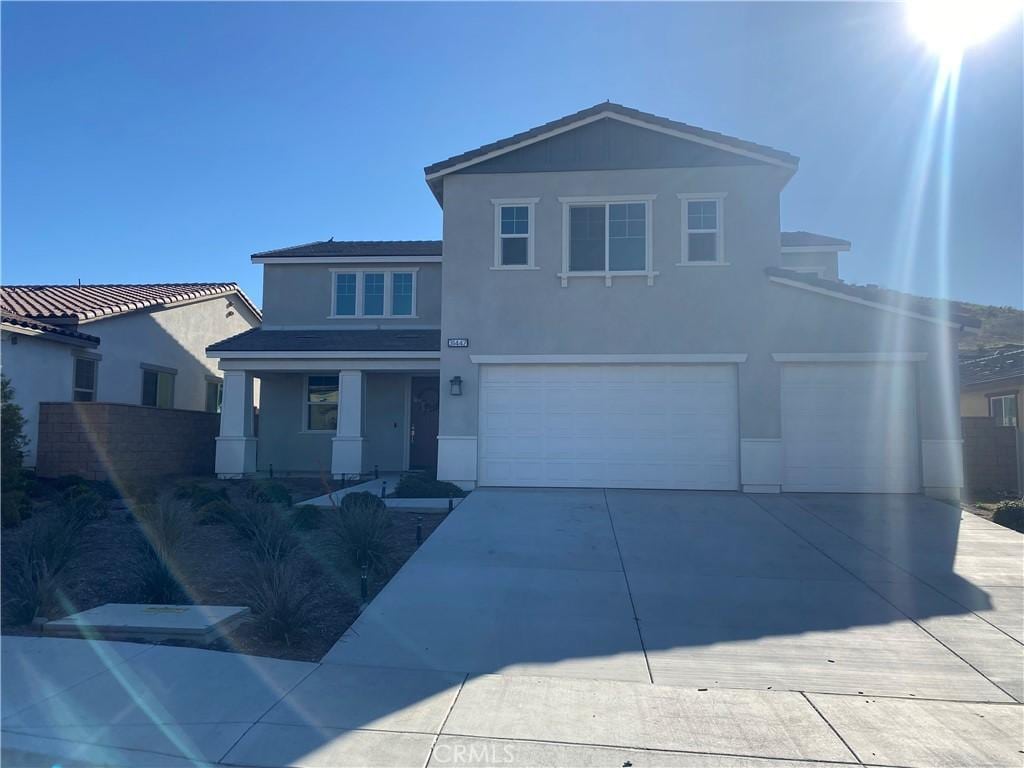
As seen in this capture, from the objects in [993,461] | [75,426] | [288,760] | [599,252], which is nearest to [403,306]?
[599,252]

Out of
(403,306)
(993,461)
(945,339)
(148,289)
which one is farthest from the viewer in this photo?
A: (148,289)

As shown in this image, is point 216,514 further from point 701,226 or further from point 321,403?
point 701,226

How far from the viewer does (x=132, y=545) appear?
31.6ft

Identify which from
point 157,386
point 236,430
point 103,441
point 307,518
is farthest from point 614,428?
point 157,386

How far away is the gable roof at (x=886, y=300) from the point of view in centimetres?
1375

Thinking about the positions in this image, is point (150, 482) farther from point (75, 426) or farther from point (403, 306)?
point (403, 306)

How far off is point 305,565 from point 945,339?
38.7ft

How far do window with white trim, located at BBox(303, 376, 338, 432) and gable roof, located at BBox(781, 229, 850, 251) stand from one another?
12.1m

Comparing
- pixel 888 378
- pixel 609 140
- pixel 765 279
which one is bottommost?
pixel 888 378

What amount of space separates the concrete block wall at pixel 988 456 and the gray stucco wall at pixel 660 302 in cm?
308

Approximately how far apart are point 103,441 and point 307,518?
25.4 ft

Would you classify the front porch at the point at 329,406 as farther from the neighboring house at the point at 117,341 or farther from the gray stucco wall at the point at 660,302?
the gray stucco wall at the point at 660,302

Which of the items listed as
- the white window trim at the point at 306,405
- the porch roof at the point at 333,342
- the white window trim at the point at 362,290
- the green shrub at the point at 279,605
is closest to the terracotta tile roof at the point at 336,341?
the porch roof at the point at 333,342

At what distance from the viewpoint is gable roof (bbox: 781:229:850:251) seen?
63.5 ft
